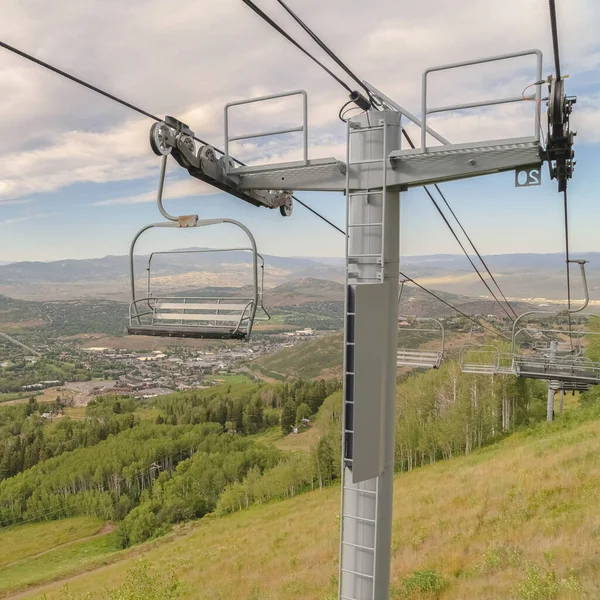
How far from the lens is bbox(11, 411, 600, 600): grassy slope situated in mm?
7504

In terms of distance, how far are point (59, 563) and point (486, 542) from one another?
229 ft

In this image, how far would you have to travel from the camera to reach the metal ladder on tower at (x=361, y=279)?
399 centimetres

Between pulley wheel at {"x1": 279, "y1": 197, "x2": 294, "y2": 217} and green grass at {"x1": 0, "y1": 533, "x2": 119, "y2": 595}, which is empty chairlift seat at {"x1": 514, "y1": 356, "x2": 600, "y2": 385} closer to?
pulley wheel at {"x1": 279, "y1": 197, "x2": 294, "y2": 217}

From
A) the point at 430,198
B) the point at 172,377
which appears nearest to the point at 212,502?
the point at 430,198

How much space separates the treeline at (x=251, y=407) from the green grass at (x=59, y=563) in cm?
3899

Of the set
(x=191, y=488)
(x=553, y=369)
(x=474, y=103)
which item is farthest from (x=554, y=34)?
(x=191, y=488)

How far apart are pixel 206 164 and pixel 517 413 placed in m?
37.1

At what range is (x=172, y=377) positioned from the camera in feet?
526

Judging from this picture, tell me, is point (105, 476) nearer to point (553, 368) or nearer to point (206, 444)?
point (206, 444)

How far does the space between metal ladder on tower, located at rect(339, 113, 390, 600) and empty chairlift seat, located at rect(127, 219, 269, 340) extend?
82cm

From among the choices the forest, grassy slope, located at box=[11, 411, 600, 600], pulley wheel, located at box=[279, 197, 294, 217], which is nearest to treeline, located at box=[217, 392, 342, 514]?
the forest

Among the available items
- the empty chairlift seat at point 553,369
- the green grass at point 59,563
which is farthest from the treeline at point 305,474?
the empty chairlift seat at point 553,369

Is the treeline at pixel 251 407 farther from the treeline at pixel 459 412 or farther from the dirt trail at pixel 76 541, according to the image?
the treeline at pixel 459 412

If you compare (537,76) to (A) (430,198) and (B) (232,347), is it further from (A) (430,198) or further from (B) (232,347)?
(B) (232,347)
